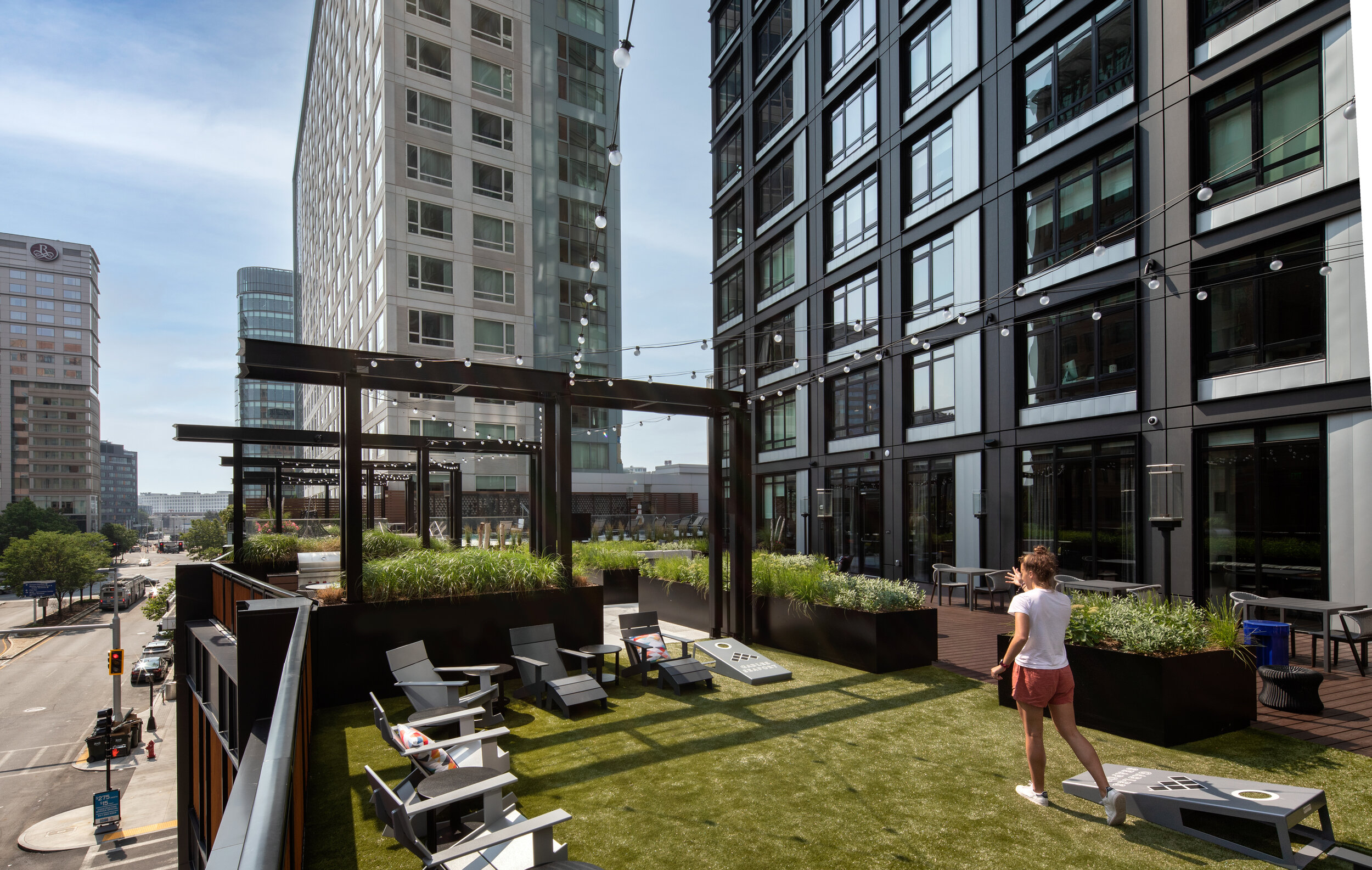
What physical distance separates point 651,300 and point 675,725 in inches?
452

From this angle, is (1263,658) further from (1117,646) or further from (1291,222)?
(1291,222)

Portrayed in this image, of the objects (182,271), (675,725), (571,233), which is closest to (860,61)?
(675,725)

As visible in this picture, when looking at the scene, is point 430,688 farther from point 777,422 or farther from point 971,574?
point 777,422

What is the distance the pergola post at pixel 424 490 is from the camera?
16453 millimetres

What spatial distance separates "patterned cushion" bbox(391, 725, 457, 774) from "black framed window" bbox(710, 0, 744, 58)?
93.5 ft

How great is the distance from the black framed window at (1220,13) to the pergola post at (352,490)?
1401cm

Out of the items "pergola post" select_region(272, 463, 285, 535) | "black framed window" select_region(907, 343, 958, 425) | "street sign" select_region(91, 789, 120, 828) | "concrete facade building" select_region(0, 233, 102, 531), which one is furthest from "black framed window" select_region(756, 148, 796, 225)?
"concrete facade building" select_region(0, 233, 102, 531)

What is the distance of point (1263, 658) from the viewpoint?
25.2 ft

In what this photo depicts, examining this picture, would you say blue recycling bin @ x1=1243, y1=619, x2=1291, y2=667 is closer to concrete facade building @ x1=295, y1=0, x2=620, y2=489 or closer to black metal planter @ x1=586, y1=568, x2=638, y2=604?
black metal planter @ x1=586, y1=568, x2=638, y2=604

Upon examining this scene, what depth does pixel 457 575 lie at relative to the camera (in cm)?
820

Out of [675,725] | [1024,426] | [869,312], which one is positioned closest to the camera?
[675,725]

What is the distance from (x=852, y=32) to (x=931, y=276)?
333 inches

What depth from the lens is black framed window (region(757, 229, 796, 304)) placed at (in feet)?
78.3

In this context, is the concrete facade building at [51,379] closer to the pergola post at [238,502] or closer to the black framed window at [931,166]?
the pergola post at [238,502]
